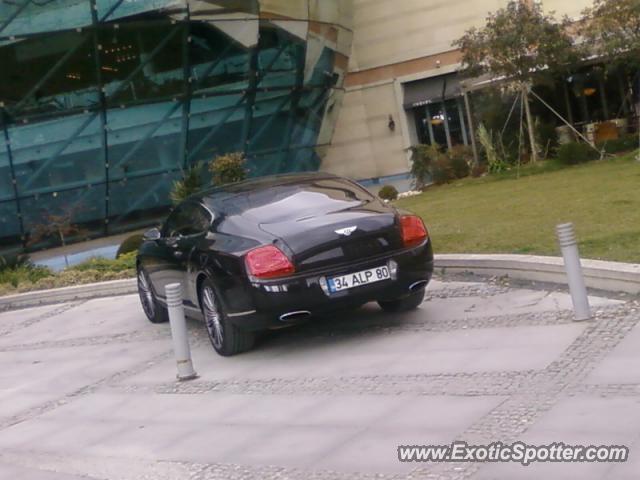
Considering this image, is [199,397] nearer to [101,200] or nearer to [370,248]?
[370,248]

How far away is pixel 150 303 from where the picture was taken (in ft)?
35.4

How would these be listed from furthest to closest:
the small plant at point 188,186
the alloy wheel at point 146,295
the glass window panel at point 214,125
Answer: the glass window panel at point 214,125 → the small plant at point 188,186 → the alloy wheel at point 146,295

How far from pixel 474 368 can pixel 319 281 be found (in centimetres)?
157

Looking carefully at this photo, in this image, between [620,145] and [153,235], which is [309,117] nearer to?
[620,145]

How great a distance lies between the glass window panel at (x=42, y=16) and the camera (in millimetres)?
22656

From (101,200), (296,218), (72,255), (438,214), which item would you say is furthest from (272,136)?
(296,218)

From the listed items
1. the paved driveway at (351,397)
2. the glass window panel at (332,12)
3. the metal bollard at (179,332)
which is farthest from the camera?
the glass window panel at (332,12)

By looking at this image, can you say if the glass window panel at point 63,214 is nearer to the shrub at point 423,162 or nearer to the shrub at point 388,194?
the shrub at point 388,194

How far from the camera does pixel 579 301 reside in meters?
7.31

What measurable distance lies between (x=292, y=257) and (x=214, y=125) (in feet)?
63.9

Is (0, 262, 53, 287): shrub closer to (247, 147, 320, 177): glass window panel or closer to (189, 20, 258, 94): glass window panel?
(189, 20, 258, 94): glass window panel

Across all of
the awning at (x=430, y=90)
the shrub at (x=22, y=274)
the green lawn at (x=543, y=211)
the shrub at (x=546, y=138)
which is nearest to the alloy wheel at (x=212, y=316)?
the green lawn at (x=543, y=211)

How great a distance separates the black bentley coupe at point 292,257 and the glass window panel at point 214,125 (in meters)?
17.5

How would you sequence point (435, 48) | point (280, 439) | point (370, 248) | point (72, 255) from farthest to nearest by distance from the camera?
1. point (435, 48)
2. point (72, 255)
3. point (370, 248)
4. point (280, 439)
